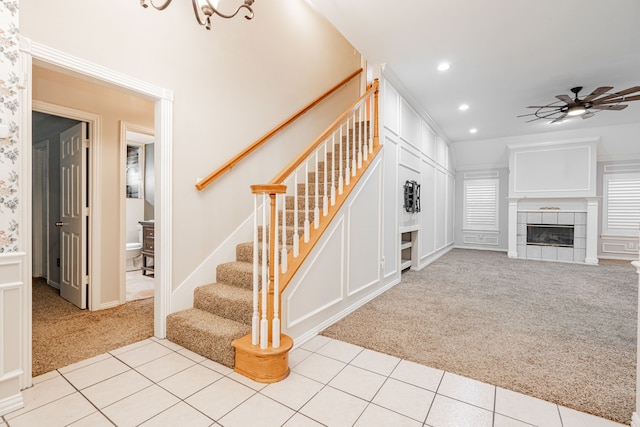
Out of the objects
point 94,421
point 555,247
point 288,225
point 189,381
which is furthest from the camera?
point 555,247

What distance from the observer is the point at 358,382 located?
200 cm

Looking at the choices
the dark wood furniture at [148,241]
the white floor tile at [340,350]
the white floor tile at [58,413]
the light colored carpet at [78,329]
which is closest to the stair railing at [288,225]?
the white floor tile at [340,350]

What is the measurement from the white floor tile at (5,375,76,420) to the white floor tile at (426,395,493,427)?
2155mm

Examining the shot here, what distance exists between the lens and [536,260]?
7.07 meters

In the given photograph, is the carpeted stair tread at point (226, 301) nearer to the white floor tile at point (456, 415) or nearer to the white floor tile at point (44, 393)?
the white floor tile at point (44, 393)

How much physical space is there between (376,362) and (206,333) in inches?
51.1

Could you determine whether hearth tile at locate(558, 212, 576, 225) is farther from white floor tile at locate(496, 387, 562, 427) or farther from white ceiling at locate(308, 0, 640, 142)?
white floor tile at locate(496, 387, 562, 427)

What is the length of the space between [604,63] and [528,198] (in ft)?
Result: 13.0

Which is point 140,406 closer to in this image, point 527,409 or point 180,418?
point 180,418

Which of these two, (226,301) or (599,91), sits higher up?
(599,91)

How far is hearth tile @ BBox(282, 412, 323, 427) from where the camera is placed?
1593mm

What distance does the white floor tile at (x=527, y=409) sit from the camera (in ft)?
5.43

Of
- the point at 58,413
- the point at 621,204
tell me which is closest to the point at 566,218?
the point at 621,204

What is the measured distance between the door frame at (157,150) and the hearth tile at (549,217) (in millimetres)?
8100
